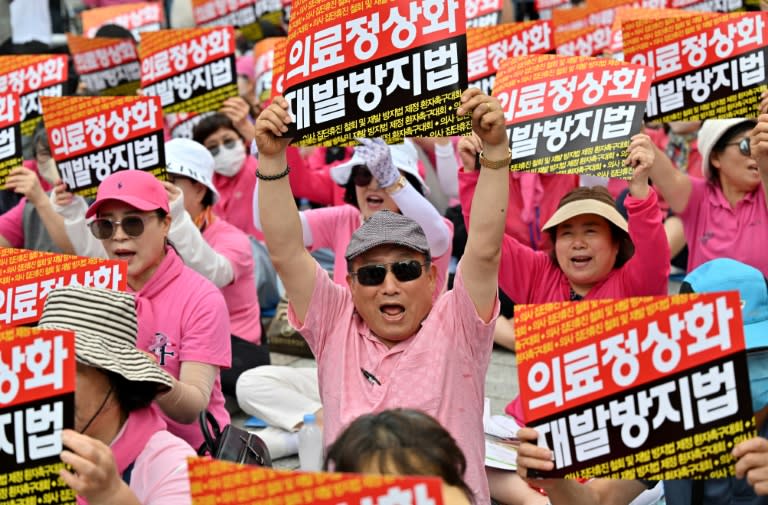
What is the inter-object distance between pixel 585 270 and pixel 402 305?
1444 mm

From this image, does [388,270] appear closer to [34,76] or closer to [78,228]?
[78,228]

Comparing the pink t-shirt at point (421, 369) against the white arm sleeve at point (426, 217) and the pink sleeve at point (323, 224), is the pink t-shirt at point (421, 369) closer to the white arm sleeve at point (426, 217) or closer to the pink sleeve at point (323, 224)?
Result: the white arm sleeve at point (426, 217)

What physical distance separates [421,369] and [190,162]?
9.75ft

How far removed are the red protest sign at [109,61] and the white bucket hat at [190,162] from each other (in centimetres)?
279

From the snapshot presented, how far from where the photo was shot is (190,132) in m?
8.65

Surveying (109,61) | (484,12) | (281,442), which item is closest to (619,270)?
(281,442)

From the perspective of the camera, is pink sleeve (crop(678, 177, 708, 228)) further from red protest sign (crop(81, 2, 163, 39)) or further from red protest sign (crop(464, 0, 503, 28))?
red protest sign (crop(81, 2, 163, 39))

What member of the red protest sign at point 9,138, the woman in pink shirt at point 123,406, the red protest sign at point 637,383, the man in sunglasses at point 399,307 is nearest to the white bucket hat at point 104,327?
the woman in pink shirt at point 123,406

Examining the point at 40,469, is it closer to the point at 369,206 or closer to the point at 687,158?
the point at 369,206

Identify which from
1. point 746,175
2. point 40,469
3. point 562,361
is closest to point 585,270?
point 746,175

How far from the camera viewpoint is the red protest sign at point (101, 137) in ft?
19.4

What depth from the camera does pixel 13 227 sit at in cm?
678

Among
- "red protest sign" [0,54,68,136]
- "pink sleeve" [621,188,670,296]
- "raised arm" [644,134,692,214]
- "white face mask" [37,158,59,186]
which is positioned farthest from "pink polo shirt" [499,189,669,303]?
"red protest sign" [0,54,68,136]

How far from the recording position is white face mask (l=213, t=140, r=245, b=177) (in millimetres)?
7664
